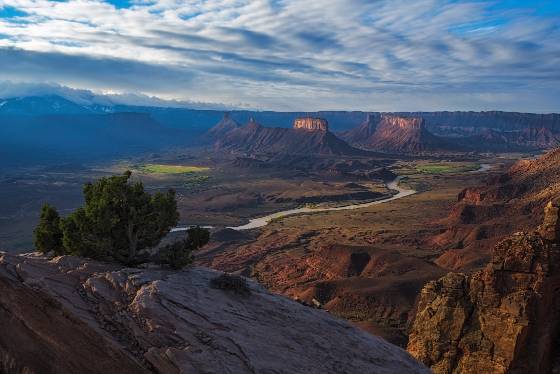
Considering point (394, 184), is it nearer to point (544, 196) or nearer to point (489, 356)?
point (544, 196)

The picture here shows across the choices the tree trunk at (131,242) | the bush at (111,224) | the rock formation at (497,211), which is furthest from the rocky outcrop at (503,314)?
the rock formation at (497,211)

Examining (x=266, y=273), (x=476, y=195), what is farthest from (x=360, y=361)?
A: (x=476, y=195)

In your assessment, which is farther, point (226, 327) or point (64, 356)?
point (226, 327)

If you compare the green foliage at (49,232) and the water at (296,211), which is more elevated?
the green foliage at (49,232)

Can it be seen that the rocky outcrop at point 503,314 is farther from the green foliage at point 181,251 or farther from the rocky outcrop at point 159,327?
the green foliage at point 181,251

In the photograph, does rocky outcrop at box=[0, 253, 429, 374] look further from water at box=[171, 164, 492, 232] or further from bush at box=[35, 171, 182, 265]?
water at box=[171, 164, 492, 232]

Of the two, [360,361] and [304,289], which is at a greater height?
[360,361]

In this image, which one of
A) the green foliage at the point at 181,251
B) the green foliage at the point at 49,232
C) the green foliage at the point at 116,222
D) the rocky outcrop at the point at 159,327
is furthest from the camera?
the green foliage at the point at 49,232

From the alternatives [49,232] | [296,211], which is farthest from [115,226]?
[296,211]
